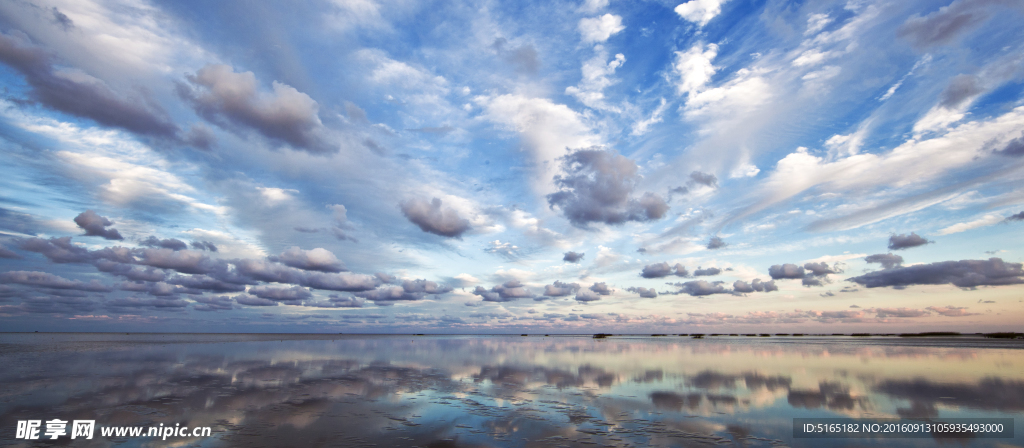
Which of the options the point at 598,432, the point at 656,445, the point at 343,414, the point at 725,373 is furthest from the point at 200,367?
the point at 725,373

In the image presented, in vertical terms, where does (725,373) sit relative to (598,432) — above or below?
below

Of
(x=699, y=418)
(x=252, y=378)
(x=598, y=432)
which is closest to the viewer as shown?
(x=598, y=432)

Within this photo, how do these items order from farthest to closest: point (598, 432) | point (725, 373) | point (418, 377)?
point (725, 373)
point (418, 377)
point (598, 432)

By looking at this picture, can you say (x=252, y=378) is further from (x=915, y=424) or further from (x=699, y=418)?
(x=915, y=424)

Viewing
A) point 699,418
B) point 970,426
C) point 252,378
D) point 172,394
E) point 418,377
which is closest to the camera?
point 970,426

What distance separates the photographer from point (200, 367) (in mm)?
33469

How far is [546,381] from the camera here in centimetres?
2781

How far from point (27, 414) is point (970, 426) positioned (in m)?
36.8

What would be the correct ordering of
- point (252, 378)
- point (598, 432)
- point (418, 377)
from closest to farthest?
1. point (598, 432)
2. point (252, 378)
3. point (418, 377)

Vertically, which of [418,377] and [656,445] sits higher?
[656,445]

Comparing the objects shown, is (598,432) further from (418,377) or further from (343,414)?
(418,377)

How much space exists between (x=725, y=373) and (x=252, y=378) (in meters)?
34.8

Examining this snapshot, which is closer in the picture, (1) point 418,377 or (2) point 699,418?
(2) point 699,418

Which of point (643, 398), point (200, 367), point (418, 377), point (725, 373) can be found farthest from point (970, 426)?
point (200, 367)
